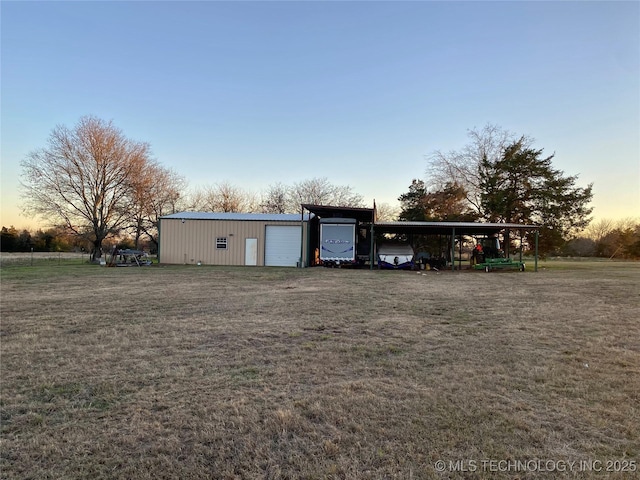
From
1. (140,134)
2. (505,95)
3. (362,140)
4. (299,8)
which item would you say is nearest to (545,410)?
(299,8)

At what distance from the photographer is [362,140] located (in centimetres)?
2220

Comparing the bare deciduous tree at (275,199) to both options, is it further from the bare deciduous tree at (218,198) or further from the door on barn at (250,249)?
the door on barn at (250,249)

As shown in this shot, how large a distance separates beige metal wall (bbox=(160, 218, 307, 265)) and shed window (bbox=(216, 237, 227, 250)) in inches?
7.3

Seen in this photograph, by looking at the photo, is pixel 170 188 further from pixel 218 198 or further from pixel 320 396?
pixel 320 396

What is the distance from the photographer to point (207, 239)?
22.2 metres

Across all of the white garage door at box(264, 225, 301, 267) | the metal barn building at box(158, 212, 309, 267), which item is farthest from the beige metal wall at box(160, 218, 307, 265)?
the white garage door at box(264, 225, 301, 267)

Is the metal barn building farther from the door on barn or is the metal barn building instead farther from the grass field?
the grass field

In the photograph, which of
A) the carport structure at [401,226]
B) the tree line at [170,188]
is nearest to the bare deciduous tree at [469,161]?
the tree line at [170,188]

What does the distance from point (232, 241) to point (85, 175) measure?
1457 cm

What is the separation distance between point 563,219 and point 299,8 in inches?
845

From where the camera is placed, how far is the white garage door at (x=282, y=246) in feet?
72.1

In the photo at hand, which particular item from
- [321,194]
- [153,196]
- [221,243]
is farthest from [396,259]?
[321,194]

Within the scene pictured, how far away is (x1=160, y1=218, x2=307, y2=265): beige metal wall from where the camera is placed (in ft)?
72.4

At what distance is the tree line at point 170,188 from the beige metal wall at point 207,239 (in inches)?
253
